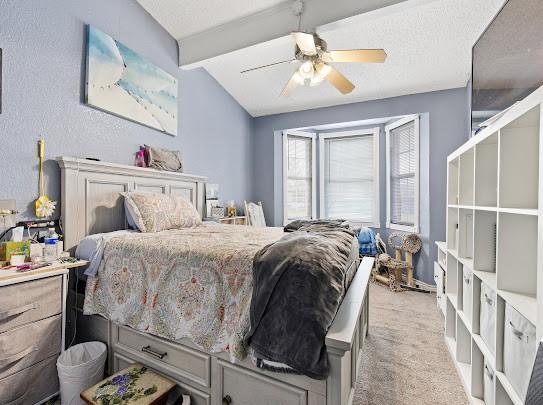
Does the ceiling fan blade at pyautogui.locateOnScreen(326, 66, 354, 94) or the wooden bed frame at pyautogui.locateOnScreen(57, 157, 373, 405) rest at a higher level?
the ceiling fan blade at pyautogui.locateOnScreen(326, 66, 354, 94)

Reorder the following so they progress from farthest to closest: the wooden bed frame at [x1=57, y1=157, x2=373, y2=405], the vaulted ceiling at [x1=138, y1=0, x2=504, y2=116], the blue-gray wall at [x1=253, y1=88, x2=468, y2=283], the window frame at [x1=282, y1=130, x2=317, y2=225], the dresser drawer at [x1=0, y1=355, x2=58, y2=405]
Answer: the window frame at [x1=282, y1=130, x2=317, y2=225], the blue-gray wall at [x1=253, y1=88, x2=468, y2=283], the vaulted ceiling at [x1=138, y1=0, x2=504, y2=116], the dresser drawer at [x1=0, y1=355, x2=58, y2=405], the wooden bed frame at [x1=57, y1=157, x2=373, y2=405]

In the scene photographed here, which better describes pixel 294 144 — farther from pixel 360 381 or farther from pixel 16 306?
pixel 16 306

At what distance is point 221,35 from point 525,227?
3.15m

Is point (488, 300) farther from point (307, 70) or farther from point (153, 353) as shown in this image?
point (307, 70)

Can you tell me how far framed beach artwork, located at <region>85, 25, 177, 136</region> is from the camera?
2254 millimetres

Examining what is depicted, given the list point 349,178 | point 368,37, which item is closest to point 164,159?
point 368,37

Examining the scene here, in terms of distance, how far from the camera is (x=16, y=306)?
1.35 metres

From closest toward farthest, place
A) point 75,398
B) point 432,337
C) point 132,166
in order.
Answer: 1. point 75,398
2. point 432,337
3. point 132,166

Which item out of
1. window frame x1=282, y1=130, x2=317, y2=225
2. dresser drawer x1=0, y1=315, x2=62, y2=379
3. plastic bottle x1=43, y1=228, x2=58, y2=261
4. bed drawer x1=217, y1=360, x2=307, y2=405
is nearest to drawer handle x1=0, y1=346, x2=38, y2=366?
dresser drawer x1=0, y1=315, x2=62, y2=379

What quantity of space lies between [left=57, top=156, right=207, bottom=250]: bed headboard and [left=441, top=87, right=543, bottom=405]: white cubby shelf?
2.62 m

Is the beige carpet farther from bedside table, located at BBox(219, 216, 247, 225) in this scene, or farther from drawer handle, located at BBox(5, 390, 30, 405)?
bedside table, located at BBox(219, 216, 247, 225)

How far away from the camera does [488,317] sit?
4.49ft

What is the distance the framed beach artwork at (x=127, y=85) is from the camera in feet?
7.39

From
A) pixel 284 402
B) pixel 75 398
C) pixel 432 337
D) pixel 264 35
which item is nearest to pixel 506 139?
pixel 284 402
